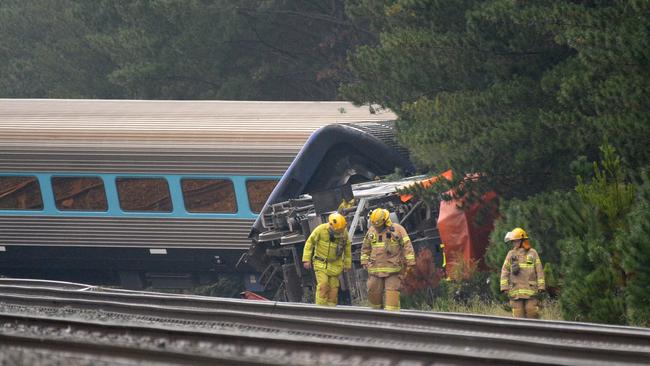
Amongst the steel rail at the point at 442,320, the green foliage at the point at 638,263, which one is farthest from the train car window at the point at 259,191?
the green foliage at the point at 638,263

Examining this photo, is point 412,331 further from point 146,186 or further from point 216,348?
point 146,186

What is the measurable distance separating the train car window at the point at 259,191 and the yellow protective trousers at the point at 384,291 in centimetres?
476

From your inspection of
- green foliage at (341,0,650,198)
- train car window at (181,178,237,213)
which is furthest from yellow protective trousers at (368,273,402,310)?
train car window at (181,178,237,213)

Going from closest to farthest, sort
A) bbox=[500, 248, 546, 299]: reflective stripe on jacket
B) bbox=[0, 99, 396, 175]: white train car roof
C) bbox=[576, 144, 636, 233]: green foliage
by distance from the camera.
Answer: bbox=[576, 144, 636, 233]: green foliage < bbox=[500, 248, 546, 299]: reflective stripe on jacket < bbox=[0, 99, 396, 175]: white train car roof

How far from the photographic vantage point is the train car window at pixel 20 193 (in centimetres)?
2019

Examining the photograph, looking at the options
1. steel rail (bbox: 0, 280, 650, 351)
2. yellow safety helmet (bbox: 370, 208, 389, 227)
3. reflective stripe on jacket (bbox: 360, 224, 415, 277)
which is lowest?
steel rail (bbox: 0, 280, 650, 351)

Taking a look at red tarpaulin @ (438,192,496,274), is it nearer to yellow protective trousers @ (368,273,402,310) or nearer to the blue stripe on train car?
yellow protective trousers @ (368,273,402,310)

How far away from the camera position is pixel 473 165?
15617 millimetres

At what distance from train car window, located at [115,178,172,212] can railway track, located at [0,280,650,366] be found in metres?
6.27

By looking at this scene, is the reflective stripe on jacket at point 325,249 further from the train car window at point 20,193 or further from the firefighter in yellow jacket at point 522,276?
the train car window at point 20,193

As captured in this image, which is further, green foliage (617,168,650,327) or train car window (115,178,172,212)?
train car window (115,178,172,212)

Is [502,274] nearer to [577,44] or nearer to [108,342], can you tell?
[577,44]

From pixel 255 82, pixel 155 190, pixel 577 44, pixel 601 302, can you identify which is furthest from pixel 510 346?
pixel 255 82

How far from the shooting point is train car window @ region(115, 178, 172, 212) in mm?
19578
